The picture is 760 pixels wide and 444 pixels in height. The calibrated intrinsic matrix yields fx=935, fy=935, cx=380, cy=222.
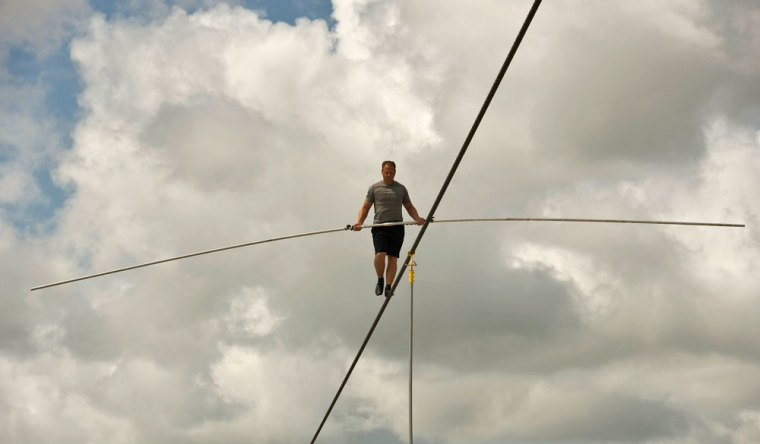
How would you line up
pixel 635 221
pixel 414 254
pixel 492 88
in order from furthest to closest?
1. pixel 414 254
2. pixel 635 221
3. pixel 492 88

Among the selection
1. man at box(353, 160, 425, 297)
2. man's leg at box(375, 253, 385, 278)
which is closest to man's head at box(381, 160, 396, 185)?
man at box(353, 160, 425, 297)

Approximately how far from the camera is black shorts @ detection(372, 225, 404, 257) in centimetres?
1174

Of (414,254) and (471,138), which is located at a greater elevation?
(414,254)

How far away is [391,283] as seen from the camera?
1186 cm

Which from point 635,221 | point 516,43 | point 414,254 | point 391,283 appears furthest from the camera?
point 391,283

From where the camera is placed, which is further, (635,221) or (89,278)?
(89,278)

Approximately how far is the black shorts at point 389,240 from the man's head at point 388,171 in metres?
0.63

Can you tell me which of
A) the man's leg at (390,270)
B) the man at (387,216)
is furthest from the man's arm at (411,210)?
the man's leg at (390,270)

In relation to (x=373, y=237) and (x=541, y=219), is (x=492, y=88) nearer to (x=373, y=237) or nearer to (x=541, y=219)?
(x=541, y=219)

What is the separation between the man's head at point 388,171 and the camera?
1196 centimetres

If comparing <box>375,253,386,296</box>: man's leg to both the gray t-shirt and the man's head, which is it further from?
the man's head

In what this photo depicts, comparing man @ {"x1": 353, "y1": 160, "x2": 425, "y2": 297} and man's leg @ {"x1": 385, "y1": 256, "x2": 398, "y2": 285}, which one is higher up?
man @ {"x1": 353, "y1": 160, "x2": 425, "y2": 297}

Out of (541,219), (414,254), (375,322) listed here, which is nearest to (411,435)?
(375,322)

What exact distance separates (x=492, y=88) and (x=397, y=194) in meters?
5.80
